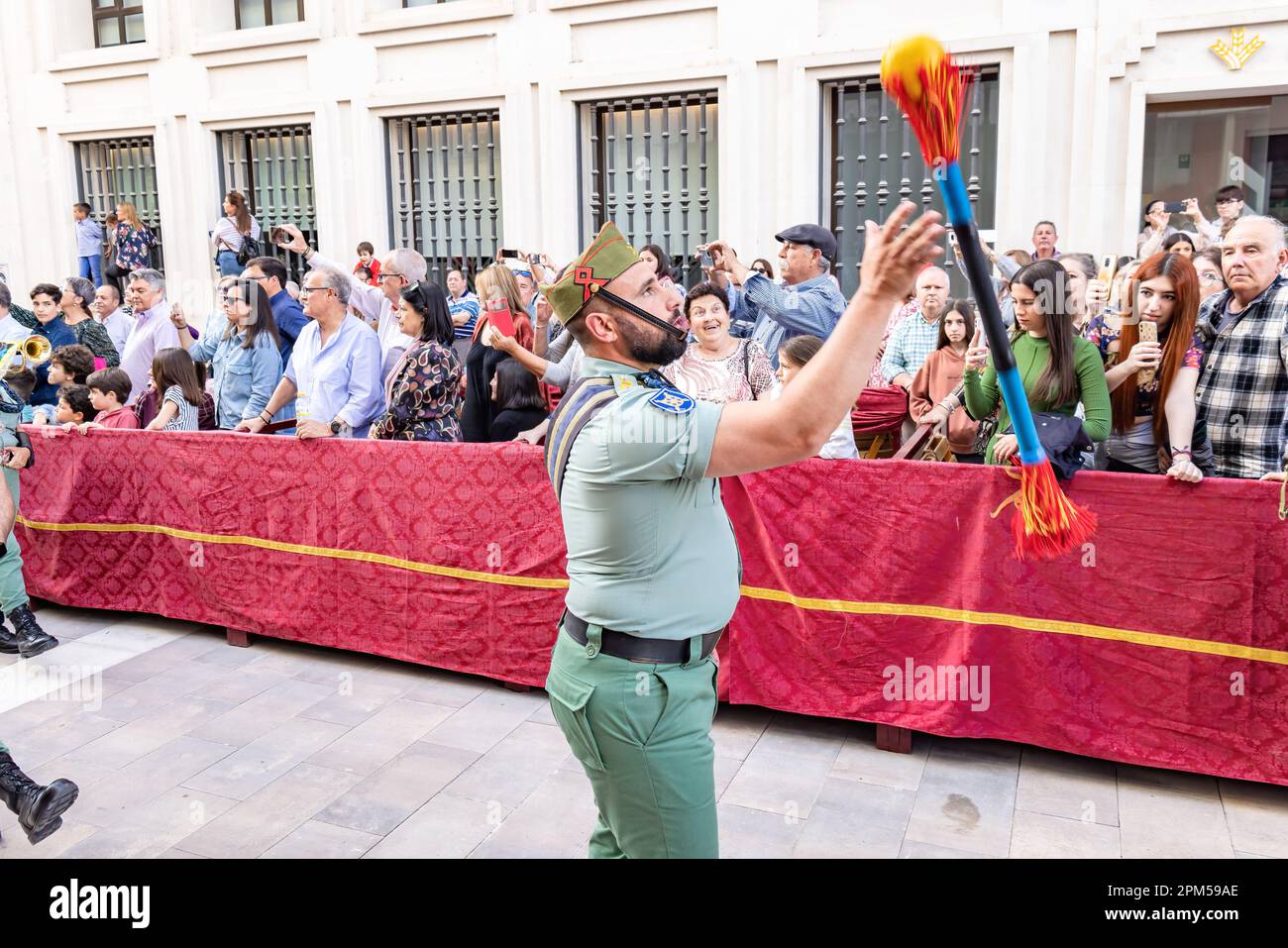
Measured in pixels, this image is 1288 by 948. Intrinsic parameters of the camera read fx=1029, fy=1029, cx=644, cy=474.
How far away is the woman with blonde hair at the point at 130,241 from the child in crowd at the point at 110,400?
7.47 metres

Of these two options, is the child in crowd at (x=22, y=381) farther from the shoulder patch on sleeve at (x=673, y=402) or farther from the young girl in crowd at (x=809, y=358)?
the shoulder patch on sleeve at (x=673, y=402)

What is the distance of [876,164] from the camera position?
10258mm

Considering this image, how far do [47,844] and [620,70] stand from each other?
909 cm

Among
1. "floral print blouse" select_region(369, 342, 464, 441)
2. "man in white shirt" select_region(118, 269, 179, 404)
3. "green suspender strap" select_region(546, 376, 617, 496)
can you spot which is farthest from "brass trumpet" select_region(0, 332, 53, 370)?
"green suspender strap" select_region(546, 376, 617, 496)

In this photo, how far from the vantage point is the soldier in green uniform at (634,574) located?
2479mm

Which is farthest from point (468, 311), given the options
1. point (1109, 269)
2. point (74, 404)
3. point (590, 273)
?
point (590, 273)

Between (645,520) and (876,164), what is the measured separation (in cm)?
871

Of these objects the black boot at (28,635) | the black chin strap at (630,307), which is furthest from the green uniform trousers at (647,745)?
the black boot at (28,635)

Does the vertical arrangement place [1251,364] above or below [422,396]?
above

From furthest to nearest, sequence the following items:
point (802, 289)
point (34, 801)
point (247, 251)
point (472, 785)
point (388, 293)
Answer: point (247, 251) < point (388, 293) < point (802, 289) < point (472, 785) < point (34, 801)

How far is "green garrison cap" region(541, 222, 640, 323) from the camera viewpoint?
255cm

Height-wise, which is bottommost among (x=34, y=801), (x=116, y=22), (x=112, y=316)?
(x=34, y=801)

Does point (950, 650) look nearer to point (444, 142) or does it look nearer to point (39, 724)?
point (39, 724)

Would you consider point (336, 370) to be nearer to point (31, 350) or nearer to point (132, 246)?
point (31, 350)
